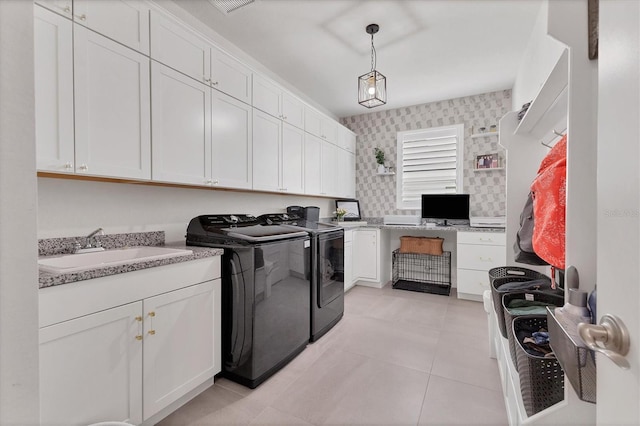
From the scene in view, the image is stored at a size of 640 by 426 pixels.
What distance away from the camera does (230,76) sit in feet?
7.78

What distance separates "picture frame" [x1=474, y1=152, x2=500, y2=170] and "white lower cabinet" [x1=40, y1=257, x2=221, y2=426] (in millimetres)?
3813

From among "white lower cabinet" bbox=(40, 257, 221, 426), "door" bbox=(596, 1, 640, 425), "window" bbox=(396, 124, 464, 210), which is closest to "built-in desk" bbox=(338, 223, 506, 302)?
"window" bbox=(396, 124, 464, 210)

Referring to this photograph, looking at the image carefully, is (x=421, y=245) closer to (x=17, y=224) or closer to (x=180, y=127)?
(x=180, y=127)

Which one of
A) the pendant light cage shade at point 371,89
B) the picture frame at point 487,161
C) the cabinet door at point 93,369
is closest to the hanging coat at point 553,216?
the pendant light cage shade at point 371,89

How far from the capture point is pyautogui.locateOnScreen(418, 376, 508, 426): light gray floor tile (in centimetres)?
156

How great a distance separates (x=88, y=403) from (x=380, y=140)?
4.58 metres

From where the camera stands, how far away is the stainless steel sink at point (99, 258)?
1.24 meters

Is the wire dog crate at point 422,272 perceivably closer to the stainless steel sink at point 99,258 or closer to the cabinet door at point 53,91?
the stainless steel sink at point 99,258

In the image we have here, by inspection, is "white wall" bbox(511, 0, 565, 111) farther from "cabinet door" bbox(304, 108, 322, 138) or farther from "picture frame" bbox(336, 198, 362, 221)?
"picture frame" bbox(336, 198, 362, 221)

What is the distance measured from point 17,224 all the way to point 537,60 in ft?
11.2

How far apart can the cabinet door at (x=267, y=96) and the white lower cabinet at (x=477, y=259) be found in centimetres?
272

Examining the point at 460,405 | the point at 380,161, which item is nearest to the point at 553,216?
the point at 460,405

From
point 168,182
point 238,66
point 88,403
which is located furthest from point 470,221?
point 88,403

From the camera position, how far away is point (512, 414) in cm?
136
